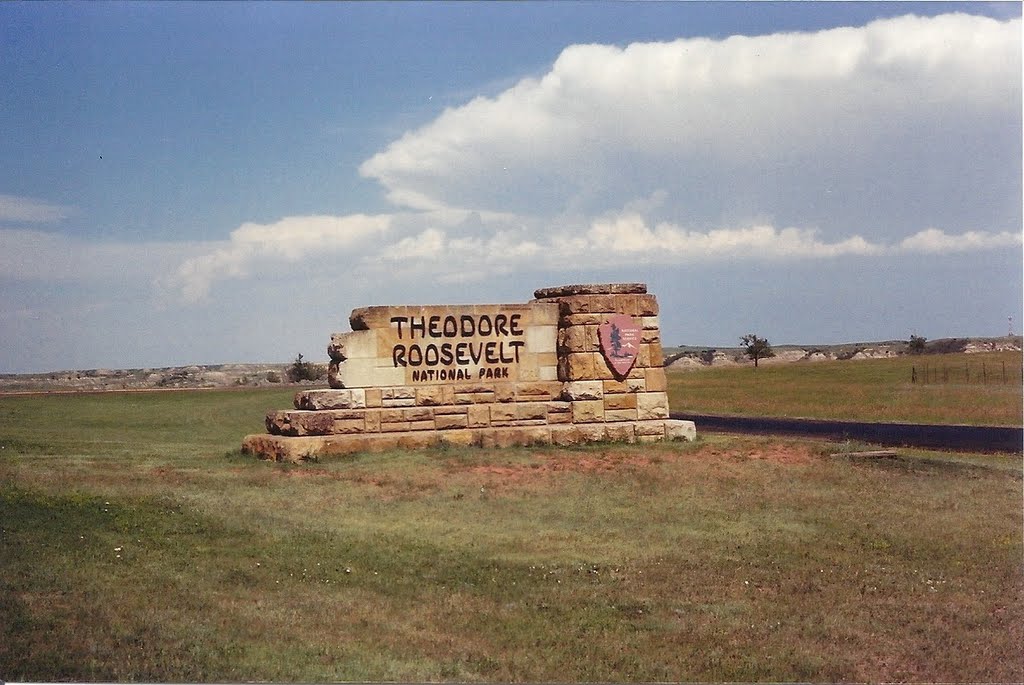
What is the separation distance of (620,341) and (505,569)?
9.73 meters

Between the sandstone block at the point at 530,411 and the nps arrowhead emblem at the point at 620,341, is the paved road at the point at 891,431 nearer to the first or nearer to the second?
the nps arrowhead emblem at the point at 620,341

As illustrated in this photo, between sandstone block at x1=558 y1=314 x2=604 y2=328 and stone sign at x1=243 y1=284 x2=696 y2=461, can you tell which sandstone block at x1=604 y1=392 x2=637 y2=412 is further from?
sandstone block at x1=558 y1=314 x2=604 y2=328

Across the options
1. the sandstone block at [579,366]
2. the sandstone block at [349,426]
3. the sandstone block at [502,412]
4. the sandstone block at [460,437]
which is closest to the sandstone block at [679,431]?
the sandstone block at [579,366]

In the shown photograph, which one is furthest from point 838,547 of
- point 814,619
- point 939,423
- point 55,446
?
point 939,423

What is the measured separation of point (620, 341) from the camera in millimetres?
19781

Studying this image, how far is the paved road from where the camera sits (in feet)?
73.5

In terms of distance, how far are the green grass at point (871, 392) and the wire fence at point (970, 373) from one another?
0.04 meters

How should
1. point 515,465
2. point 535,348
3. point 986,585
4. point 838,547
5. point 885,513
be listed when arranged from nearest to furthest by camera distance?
point 986,585
point 838,547
point 885,513
point 515,465
point 535,348

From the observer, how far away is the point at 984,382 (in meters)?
41.9

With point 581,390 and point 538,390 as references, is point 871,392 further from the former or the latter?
point 538,390

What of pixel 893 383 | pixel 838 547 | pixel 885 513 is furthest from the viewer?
→ pixel 893 383

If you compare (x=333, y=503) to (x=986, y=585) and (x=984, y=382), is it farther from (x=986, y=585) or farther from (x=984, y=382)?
(x=984, y=382)

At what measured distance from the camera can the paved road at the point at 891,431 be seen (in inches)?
882

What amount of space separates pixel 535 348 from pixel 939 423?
1472 cm
